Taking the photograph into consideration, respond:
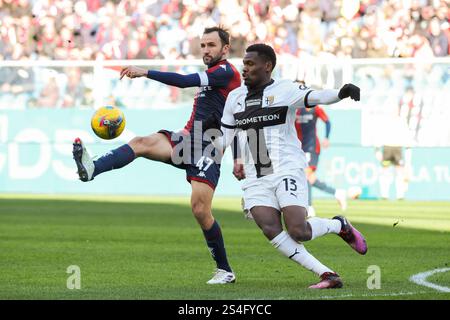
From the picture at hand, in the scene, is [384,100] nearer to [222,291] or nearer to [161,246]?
[161,246]

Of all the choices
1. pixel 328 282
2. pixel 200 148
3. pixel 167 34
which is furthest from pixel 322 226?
pixel 167 34

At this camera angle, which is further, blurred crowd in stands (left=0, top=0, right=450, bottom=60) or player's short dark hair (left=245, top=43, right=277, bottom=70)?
blurred crowd in stands (left=0, top=0, right=450, bottom=60)

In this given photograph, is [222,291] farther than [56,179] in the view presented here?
No

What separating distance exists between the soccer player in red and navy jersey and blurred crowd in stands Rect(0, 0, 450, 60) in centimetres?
1454

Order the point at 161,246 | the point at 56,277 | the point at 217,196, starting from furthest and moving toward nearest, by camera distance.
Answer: the point at 217,196, the point at 161,246, the point at 56,277

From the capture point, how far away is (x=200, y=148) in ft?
31.2

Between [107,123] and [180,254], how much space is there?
86.5 inches

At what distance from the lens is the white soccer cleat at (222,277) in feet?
29.5

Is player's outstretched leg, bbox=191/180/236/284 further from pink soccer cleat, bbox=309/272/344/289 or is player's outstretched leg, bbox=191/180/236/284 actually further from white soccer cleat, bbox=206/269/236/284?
pink soccer cleat, bbox=309/272/344/289

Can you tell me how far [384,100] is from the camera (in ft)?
71.4

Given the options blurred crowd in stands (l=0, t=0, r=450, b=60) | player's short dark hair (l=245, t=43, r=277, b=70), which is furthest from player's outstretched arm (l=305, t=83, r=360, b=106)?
blurred crowd in stands (l=0, t=0, r=450, b=60)

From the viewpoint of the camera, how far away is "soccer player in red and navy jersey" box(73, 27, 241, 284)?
916 cm
